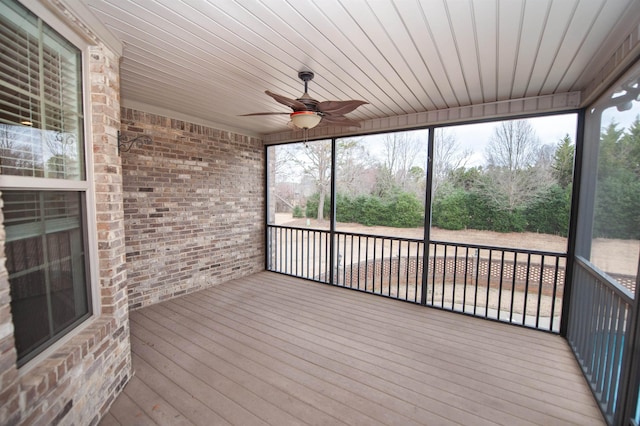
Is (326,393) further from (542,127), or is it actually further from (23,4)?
(542,127)

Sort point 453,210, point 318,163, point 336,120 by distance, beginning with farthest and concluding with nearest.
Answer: point 318,163, point 453,210, point 336,120

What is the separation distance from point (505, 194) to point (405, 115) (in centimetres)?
379

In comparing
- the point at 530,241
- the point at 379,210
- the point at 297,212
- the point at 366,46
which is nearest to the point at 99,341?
the point at 366,46

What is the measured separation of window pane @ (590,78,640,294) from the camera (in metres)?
1.74

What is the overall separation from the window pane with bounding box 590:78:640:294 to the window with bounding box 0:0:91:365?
345cm

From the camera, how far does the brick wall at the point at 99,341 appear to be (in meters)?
1.29

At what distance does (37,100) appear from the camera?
1430 millimetres

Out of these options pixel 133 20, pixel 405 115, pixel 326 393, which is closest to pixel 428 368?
pixel 326 393

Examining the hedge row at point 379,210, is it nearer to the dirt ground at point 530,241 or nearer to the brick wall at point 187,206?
the dirt ground at point 530,241

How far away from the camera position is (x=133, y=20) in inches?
67.7

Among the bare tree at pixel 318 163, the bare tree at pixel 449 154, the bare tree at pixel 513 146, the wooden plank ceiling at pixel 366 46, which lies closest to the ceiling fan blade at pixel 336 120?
the wooden plank ceiling at pixel 366 46

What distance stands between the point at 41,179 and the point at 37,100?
422 millimetres

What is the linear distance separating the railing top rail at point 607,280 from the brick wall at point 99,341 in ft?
10.7

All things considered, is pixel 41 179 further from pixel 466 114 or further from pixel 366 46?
pixel 466 114
